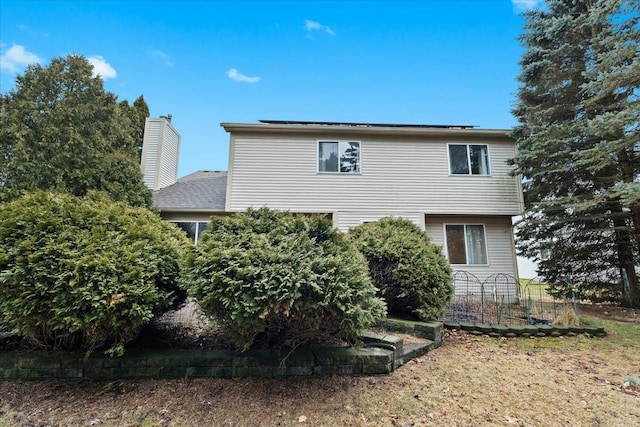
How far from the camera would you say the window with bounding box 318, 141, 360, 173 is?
9.90 m

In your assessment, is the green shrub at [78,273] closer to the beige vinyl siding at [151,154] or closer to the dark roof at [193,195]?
the dark roof at [193,195]

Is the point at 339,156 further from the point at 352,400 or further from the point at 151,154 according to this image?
the point at 352,400

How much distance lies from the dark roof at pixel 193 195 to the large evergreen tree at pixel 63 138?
28.5 inches

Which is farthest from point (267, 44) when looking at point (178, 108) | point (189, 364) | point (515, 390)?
point (515, 390)

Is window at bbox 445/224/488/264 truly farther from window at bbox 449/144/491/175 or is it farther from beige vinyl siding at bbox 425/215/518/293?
window at bbox 449/144/491/175

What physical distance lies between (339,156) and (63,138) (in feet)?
A: 29.2

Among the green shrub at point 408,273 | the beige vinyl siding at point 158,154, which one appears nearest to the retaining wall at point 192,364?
the green shrub at point 408,273

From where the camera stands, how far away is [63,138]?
9.54 meters

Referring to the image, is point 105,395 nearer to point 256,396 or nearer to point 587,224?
point 256,396

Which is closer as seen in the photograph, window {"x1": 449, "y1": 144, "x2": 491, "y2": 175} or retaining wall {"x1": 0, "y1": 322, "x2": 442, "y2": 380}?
retaining wall {"x1": 0, "y1": 322, "x2": 442, "y2": 380}

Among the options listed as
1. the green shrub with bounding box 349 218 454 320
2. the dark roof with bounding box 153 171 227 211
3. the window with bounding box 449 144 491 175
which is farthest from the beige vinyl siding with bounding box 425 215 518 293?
the dark roof with bounding box 153 171 227 211

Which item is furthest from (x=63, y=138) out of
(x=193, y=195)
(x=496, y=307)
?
(x=496, y=307)

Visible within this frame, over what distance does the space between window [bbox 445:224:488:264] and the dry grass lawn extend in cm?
625

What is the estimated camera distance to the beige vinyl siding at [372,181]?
31.6 ft
